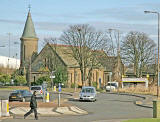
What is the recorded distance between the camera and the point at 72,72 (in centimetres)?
10669

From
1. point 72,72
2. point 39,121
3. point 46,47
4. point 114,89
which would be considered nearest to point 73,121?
point 39,121

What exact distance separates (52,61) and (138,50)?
79.1 ft

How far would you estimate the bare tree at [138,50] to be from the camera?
80.8 m

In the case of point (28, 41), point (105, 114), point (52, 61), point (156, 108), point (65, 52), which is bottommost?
point (105, 114)

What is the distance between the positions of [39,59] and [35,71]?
3.44 metres

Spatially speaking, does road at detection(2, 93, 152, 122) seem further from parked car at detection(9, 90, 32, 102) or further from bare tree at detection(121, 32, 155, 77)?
bare tree at detection(121, 32, 155, 77)

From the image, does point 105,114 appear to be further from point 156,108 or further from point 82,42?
point 82,42

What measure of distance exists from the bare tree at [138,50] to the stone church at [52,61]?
3186 mm

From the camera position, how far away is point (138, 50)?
81000 mm

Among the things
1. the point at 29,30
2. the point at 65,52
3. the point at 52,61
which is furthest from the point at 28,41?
the point at 65,52

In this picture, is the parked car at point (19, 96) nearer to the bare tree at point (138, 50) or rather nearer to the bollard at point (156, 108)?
the bollard at point (156, 108)

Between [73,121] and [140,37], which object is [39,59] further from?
[73,121]

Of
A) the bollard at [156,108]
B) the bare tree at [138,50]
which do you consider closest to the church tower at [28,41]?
the bare tree at [138,50]

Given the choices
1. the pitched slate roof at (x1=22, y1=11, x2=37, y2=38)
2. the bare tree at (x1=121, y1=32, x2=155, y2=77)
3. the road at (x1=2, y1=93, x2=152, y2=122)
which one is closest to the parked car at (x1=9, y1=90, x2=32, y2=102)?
the road at (x1=2, y1=93, x2=152, y2=122)
